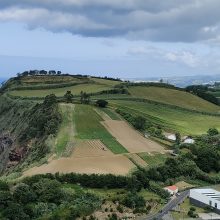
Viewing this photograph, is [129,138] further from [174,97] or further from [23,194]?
[174,97]

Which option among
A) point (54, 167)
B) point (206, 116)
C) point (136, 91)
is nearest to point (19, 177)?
point (54, 167)

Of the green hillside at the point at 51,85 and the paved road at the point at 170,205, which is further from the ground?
the green hillside at the point at 51,85

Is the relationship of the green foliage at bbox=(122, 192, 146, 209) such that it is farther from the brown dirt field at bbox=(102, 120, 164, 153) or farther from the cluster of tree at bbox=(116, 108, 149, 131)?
the cluster of tree at bbox=(116, 108, 149, 131)

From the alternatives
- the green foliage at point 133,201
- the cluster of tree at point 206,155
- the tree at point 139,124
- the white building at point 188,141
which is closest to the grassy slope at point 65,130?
the tree at point 139,124

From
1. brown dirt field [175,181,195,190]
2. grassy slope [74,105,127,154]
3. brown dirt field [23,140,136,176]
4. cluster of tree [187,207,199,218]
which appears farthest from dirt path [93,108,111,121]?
cluster of tree [187,207,199,218]

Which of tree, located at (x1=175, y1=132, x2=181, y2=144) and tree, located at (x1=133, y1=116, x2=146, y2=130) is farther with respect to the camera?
tree, located at (x1=133, y1=116, x2=146, y2=130)

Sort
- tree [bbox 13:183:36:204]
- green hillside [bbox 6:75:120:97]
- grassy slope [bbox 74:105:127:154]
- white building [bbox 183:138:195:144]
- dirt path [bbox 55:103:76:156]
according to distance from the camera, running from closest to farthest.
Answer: tree [bbox 13:183:36:204] → dirt path [bbox 55:103:76:156] → grassy slope [bbox 74:105:127:154] → white building [bbox 183:138:195:144] → green hillside [bbox 6:75:120:97]

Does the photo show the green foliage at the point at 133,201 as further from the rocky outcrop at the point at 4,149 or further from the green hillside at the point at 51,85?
the green hillside at the point at 51,85
